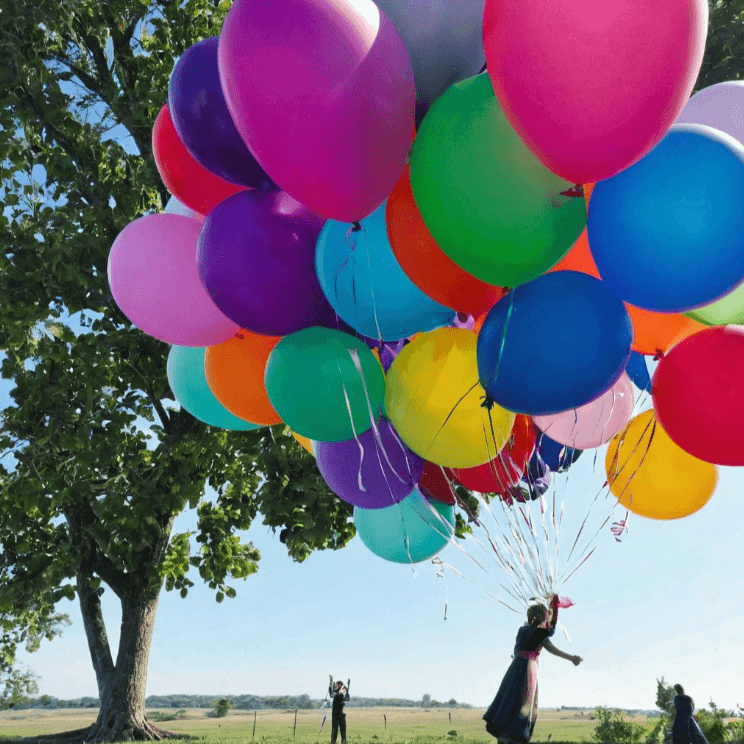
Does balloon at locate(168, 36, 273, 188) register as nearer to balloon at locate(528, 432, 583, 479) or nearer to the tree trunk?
balloon at locate(528, 432, 583, 479)

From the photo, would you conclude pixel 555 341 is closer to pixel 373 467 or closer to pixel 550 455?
pixel 373 467

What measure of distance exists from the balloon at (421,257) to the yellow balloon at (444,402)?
0.30 m

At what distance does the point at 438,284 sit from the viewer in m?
3.38

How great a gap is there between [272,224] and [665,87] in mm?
1815

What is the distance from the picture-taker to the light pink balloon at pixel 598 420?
4246mm

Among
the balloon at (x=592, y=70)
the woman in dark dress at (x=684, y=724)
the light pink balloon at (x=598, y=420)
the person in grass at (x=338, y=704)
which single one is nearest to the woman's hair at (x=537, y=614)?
the light pink balloon at (x=598, y=420)

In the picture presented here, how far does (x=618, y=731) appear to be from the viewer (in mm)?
13109

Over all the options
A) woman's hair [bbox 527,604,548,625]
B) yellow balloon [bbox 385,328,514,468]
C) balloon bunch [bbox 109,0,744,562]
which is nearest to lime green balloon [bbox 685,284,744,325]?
balloon bunch [bbox 109,0,744,562]

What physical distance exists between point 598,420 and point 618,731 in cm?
1103

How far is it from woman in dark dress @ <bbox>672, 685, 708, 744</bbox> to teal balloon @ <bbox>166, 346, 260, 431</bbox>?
696cm

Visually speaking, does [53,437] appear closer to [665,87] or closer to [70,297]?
[70,297]

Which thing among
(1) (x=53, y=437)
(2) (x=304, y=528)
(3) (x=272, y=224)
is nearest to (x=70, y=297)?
(1) (x=53, y=437)

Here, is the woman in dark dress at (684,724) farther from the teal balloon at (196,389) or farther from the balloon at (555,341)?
the balloon at (555,341)

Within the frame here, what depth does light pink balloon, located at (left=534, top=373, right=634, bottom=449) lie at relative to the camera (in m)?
4.25
